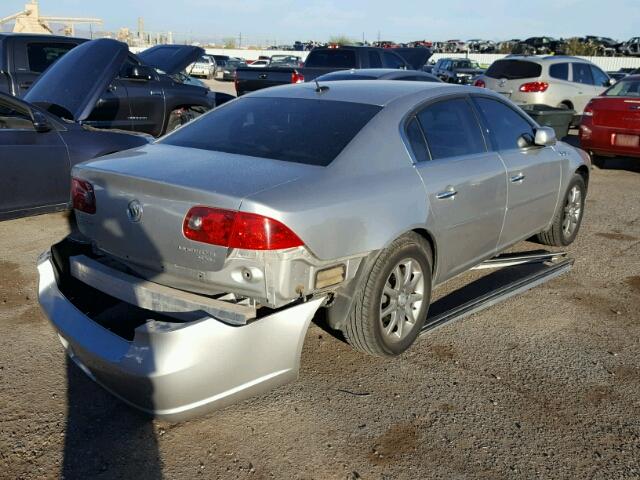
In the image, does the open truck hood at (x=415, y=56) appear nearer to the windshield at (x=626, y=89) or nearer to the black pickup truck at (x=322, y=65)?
the black pickup truck at (x=322, y=65)

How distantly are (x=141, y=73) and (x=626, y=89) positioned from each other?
7.28 meters

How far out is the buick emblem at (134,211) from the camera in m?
3.13

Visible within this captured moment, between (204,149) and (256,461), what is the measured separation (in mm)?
1758

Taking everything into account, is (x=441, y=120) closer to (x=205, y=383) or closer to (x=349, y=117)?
(x=349, y=117)

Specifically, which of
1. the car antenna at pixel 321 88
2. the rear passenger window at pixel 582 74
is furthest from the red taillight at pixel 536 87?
the car antenna at pixel 321 88

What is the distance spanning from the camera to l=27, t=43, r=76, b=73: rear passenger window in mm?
9289

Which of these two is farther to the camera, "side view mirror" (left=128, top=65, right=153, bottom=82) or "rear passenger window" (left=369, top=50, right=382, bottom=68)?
"rear passenger window" (left=369, top=50, right=382, bottom=68)

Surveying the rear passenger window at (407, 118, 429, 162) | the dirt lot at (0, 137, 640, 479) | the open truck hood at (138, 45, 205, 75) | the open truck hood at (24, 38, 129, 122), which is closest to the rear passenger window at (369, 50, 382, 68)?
the open truck hood at (138, 45, 205, 75)

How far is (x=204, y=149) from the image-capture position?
3.72 m

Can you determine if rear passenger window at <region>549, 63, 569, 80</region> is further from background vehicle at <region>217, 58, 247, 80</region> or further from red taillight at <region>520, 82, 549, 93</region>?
background vehicle at <region>217, 58, 247, 80</region>

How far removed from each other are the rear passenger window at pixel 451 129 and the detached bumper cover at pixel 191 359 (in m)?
1.47

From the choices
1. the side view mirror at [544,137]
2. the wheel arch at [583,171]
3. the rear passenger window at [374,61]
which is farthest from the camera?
the rear passenger window at [374,61]

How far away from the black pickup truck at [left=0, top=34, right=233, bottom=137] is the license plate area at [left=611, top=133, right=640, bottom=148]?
633 cm

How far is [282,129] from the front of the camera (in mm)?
3814
